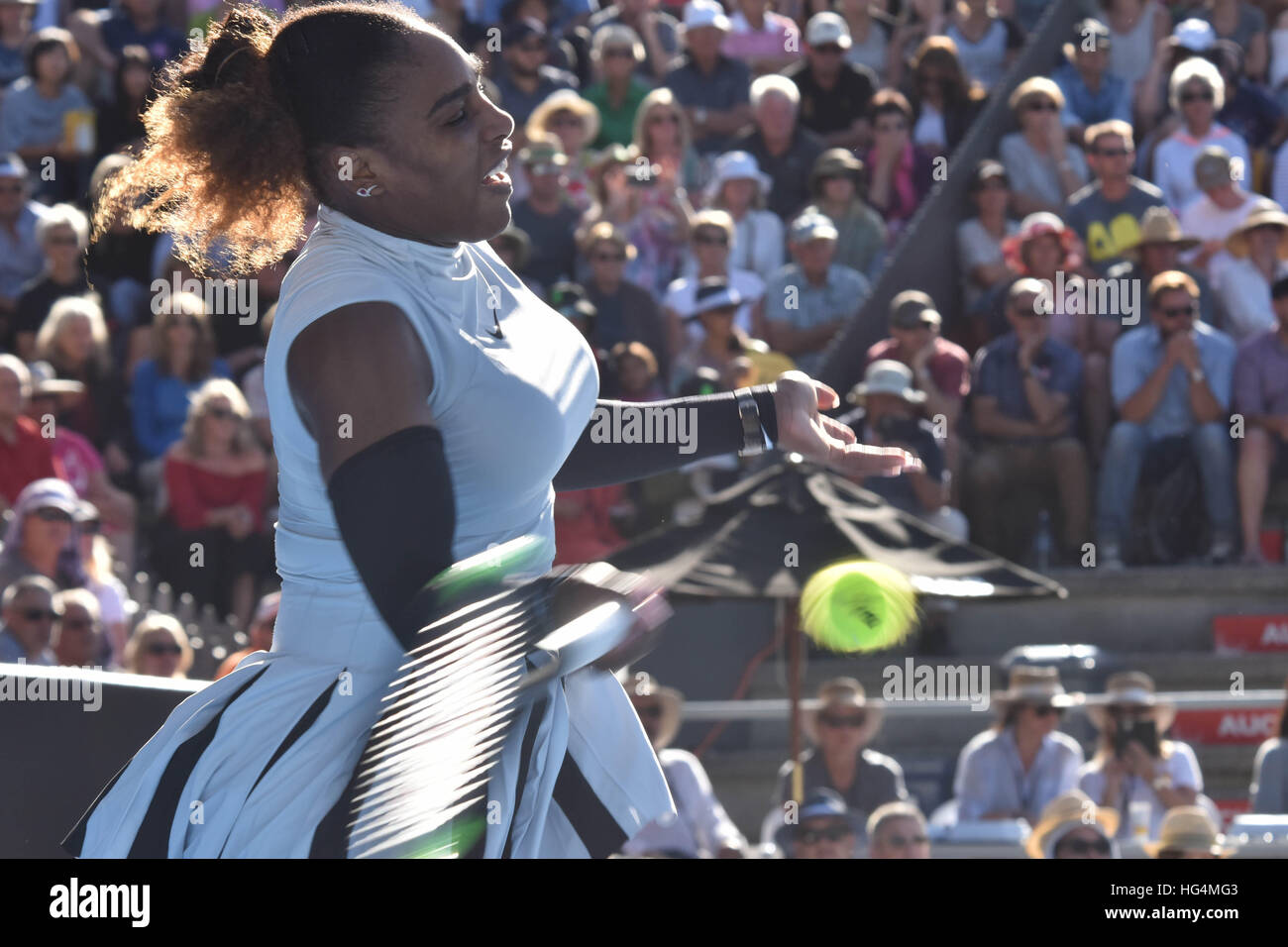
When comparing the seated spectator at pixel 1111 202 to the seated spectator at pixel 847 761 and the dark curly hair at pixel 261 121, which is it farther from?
the dark curly hair at pixel 261 121

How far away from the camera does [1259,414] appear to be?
7.98 meters

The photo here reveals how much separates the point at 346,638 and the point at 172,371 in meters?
6.58

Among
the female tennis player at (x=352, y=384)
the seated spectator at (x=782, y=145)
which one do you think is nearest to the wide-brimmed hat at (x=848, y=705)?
the seated spectator at (x=782, y=145)

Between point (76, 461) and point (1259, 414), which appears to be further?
point (76, 461)

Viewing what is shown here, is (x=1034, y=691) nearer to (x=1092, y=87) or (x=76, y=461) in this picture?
(x=76, y=461)

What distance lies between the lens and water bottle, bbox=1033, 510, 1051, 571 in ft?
27.1

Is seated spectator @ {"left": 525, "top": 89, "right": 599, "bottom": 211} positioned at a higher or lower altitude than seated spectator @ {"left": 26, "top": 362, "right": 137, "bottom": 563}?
higher

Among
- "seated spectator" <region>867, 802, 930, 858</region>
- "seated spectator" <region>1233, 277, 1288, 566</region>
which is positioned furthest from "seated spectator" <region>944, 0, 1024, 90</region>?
"seated spectator" <region>867, 802, 930, 858</region>

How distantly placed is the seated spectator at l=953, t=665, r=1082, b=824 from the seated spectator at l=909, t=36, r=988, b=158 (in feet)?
13.1

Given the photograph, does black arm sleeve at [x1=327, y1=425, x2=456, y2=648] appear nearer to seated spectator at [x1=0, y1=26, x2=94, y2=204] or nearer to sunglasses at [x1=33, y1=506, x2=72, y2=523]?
sunglasses at [x1=33, y1=506, x2=72, y2=523]

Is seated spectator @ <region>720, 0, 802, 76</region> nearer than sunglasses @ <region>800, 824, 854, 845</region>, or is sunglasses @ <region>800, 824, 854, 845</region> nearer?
sunglasses @ <region>800, 824, 854, 845</region>

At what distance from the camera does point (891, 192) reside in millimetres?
9859

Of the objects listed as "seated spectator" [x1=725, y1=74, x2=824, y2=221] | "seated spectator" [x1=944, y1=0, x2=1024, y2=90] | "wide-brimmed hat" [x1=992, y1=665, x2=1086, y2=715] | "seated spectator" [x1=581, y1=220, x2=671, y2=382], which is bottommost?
"wide-brimmed hat" [x1=992, y1=665, x2=1086, y2=715]

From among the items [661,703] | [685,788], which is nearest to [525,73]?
[661,703]
